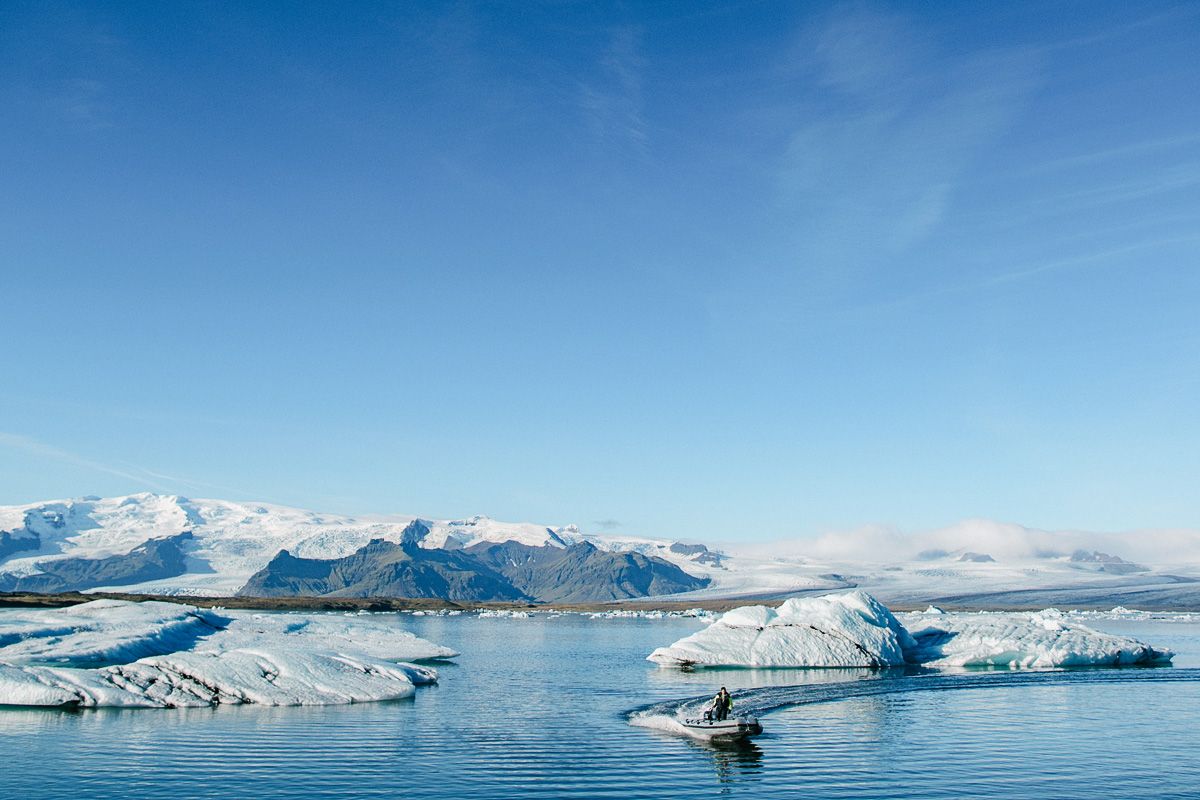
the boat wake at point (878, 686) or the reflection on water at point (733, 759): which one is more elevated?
the reflection on water at point (733, 759)

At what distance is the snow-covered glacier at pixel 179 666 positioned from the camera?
38.5 metres

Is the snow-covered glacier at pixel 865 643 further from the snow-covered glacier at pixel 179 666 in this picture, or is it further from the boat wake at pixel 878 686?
the snow-covered glacier at pixel 179 666

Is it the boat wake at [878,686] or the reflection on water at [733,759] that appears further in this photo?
the boat wake at [878,686]

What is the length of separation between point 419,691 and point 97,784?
22.8m

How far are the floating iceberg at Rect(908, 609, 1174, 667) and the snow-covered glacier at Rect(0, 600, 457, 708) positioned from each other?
114 ft

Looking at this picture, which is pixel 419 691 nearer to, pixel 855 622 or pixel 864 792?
pixel 864 792

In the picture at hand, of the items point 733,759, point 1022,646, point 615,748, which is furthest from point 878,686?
point 615,748

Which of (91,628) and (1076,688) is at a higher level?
(91,628)

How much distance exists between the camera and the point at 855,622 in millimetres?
63938

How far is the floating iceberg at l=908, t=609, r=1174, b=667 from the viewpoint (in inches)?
2490

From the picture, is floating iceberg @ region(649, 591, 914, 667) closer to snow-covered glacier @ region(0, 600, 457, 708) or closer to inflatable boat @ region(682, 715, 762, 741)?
snow-covered glacier @ region(0, 600, 457, 708)

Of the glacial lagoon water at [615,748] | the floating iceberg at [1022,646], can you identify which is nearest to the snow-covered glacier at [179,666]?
the glacial lagoon water at [615,748]

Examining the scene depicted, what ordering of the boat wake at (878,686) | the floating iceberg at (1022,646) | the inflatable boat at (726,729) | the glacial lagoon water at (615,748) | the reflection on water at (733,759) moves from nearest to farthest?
the glacial lagoon water at (615,748) < the reflection on water at (733,759) < the inflatable boat at (726,729) < the boat wake at (878,686) < the floating iceberg at (1022,646)

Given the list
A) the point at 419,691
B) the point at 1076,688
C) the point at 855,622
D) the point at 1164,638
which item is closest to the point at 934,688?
the point at 1076,688
